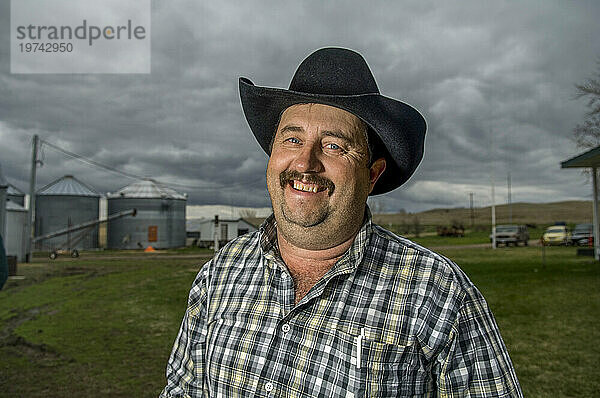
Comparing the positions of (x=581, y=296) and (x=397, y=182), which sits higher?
(x=397, y=182)

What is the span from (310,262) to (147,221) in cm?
3170

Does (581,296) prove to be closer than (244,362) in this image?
→ No

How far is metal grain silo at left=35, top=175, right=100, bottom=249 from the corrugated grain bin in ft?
20.9

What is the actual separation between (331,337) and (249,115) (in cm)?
96

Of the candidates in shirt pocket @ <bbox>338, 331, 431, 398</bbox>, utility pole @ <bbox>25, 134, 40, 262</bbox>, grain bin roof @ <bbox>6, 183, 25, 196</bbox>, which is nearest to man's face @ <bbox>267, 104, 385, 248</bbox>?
shirt pocket @ <bbox>338, 331, 431, 398</bbox>

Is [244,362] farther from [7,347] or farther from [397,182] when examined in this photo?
[7,347]

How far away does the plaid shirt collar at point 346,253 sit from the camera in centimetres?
162

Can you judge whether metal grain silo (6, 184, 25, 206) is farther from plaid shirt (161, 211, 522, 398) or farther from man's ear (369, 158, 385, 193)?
man's ear (369, 158, 385, 193)

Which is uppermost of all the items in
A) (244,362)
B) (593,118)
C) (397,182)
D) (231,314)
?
(593,118)

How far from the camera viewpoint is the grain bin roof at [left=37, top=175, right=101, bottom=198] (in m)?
30.7

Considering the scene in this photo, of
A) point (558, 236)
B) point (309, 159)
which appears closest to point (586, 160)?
point (309, 159)

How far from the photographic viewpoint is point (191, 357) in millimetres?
1793

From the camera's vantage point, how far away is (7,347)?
671 centimetres

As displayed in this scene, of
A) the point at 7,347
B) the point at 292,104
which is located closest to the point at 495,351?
the point at 292,104
